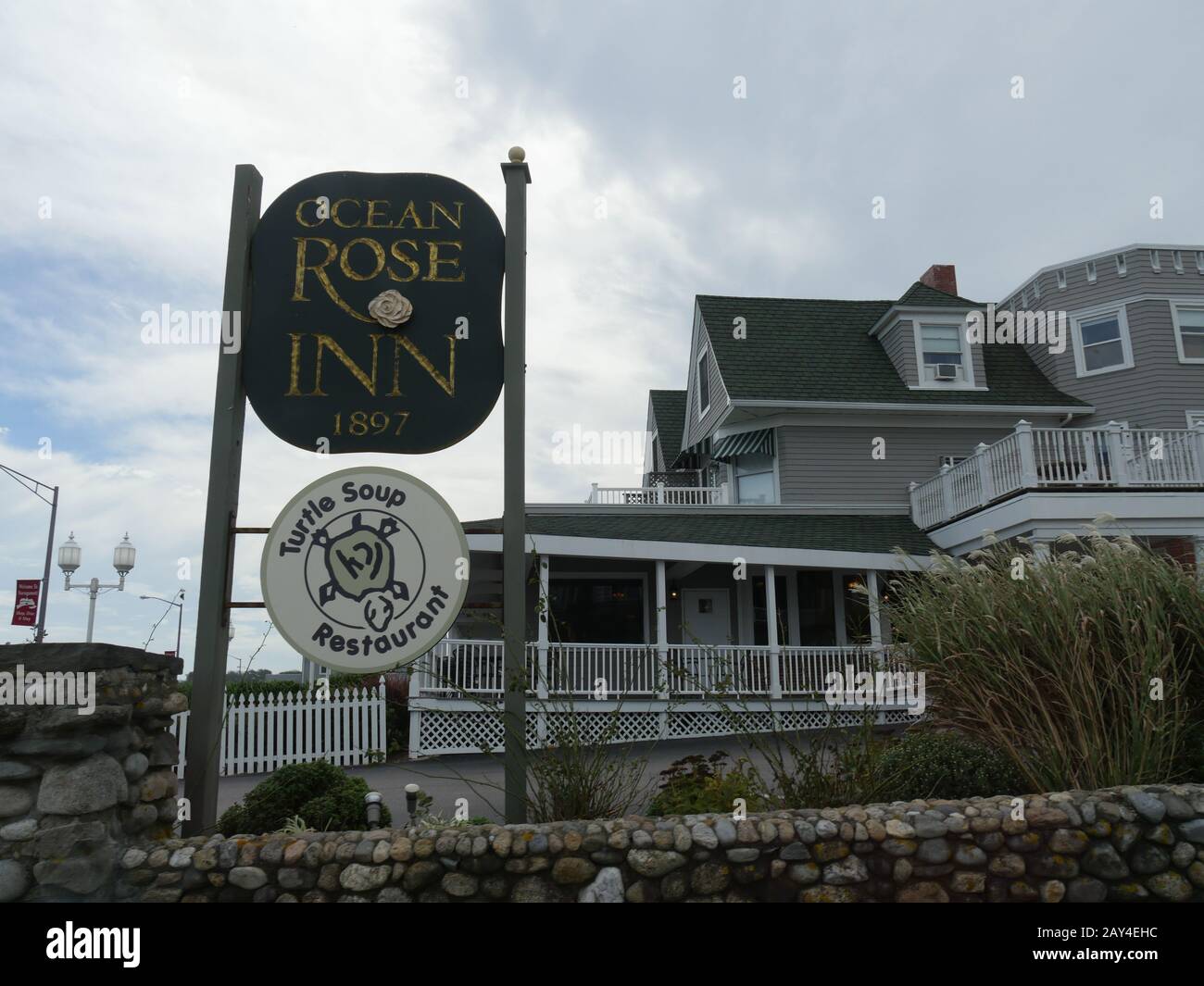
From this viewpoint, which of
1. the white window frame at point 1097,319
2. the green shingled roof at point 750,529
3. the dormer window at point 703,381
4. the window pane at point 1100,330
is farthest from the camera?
the dormer window at point 703,381

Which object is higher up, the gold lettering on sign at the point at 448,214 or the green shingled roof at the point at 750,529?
the gold lettering on sign at the point at 448,214

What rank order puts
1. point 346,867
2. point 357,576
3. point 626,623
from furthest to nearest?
1. point 626,623
2. point 357,576
3. point 346,867

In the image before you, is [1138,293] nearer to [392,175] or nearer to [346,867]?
[392,175]

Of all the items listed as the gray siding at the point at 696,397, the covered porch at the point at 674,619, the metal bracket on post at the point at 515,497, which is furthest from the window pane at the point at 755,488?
the metal bracket on post at the point at 515,497

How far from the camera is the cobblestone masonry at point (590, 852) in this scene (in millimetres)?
3756

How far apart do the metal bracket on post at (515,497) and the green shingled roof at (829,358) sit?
12078mm

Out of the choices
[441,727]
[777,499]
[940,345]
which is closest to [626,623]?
[777,499]

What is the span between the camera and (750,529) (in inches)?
622

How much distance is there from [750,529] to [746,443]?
284 centimetres

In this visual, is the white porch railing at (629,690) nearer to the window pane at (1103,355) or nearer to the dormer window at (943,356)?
the dormer window at (943,356)

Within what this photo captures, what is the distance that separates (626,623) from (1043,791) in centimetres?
1199

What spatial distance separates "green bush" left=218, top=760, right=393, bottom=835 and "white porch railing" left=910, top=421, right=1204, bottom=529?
39.1 feet

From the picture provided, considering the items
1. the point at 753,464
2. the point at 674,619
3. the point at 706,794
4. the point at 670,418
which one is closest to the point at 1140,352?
the point at 753,464
